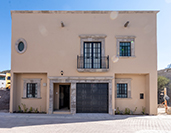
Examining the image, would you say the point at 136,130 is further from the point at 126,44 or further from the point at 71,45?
the point at 71,45

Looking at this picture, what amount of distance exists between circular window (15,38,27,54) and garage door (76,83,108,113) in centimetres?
510

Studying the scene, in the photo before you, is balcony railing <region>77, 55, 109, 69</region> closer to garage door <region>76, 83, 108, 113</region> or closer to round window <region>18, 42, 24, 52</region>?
garage door <region>76, 83, 108, 113</region>

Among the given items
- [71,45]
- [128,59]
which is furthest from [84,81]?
[128,59]

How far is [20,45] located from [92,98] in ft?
22.9

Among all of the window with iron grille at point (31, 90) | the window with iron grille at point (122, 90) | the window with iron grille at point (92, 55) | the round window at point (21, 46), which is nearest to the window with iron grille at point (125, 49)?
the window with iron grille at point (92, 55)

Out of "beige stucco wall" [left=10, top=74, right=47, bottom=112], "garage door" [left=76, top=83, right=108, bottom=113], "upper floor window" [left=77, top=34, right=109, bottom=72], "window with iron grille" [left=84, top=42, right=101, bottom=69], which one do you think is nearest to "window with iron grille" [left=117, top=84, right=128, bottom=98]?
"garage door" [left=76, top=83, right=108, bottom=113]

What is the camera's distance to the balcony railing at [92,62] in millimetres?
10773

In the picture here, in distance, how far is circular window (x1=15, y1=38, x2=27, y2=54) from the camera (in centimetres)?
1102

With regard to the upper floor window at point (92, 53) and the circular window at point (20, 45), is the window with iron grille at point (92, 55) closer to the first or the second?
the upper floor window at point (92, 53)

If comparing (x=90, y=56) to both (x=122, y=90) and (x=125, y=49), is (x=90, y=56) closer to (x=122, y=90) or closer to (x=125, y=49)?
(x=125, y=49)

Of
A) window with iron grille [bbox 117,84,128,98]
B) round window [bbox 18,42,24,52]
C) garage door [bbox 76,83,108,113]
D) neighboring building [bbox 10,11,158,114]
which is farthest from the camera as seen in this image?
window with iron grille [bbox 117,84,128,98]

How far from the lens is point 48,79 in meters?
10.8

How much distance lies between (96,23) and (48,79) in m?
5.69

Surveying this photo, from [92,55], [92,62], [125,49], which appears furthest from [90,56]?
[125,49]
